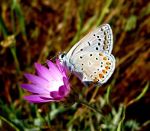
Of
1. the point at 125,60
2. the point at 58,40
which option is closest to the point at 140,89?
the point at 125,60

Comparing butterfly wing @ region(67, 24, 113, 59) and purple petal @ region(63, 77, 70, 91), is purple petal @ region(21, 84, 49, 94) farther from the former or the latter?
butterfly wing @ region(67, 24, 113, 59)

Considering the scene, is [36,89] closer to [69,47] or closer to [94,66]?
[94,66]

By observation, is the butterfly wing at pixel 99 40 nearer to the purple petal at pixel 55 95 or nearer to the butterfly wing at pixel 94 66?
the butterfly wing at pixel 94 66

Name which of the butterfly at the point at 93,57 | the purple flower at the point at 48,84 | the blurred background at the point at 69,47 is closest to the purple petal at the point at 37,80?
the purple flower at the point at 48,84

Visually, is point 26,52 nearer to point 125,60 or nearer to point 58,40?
point 58,40

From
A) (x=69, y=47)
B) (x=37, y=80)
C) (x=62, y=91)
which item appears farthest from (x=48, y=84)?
(x=69, y=47)

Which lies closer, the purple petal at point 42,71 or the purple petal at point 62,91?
the purple petal at point 62,91
